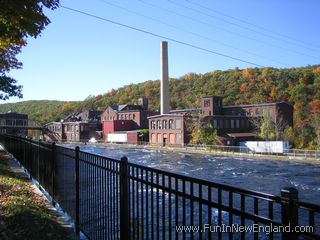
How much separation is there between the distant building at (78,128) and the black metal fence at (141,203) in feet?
336

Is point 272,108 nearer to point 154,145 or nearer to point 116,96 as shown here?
point 154,145

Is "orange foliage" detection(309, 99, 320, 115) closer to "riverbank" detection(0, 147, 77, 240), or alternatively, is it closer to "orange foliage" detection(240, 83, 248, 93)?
"orange foliage" detection(240, 83, 248, 93)

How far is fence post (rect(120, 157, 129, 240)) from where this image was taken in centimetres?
482

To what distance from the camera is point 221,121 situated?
7838 cm

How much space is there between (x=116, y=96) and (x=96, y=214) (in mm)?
172349

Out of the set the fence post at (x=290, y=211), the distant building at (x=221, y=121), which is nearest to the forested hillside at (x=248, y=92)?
the distant building at (x=221, y=121)

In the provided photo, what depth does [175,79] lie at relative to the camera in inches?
6580

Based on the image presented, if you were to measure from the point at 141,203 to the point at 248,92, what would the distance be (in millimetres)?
118262

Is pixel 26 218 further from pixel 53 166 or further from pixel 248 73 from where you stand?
pixel 248 73

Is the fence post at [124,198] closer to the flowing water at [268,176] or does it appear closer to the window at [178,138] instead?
the flowing water at [268,176]

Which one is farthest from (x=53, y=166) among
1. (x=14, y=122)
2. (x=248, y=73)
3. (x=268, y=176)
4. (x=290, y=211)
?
(x=14, y=122)

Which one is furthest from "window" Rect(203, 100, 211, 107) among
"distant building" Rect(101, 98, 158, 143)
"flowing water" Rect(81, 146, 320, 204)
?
"flowing water" Rect(81, 146, 320, 204)

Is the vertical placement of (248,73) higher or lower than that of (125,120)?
higher

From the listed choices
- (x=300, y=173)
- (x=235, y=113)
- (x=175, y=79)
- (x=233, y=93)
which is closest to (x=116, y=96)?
(x=175, y=79)
